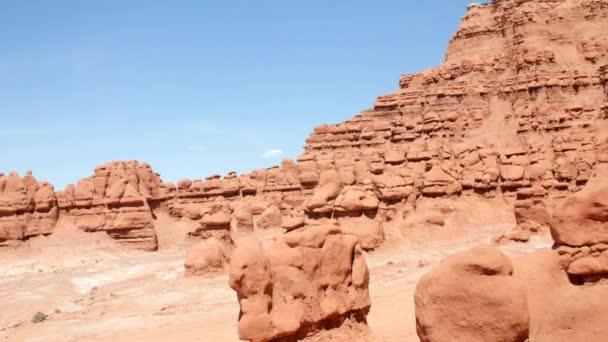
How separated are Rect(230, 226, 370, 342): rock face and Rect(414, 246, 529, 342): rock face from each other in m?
2.61

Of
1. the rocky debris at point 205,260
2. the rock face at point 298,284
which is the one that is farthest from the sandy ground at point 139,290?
the rock face at point 298,284

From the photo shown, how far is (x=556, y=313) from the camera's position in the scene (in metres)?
5.99

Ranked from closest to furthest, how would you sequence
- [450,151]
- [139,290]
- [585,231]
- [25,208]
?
1. [585,231]
2. [139,290]
3. [25,208]
4. [450,151]

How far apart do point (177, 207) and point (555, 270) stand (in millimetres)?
35885

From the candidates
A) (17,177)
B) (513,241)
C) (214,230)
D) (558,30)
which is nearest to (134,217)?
(17,177)

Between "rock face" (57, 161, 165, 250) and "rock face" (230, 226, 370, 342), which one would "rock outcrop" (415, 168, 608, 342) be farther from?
"rock face" (57, 161, 165, 250)

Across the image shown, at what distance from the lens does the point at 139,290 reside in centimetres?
2280

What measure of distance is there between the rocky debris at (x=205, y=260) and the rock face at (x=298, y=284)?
13622mm

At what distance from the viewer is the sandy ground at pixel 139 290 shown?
15.0 m

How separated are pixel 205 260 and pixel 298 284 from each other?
14298 millimetres

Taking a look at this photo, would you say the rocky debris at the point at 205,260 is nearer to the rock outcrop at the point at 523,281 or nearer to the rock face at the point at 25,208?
the rock face at the point at 25,208

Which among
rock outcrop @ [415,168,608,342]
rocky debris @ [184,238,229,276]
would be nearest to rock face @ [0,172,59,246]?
rocky debris @ [184,238,229,276]

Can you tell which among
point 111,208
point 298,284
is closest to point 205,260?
point 111,208

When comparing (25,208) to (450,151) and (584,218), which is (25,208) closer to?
(450,151)
